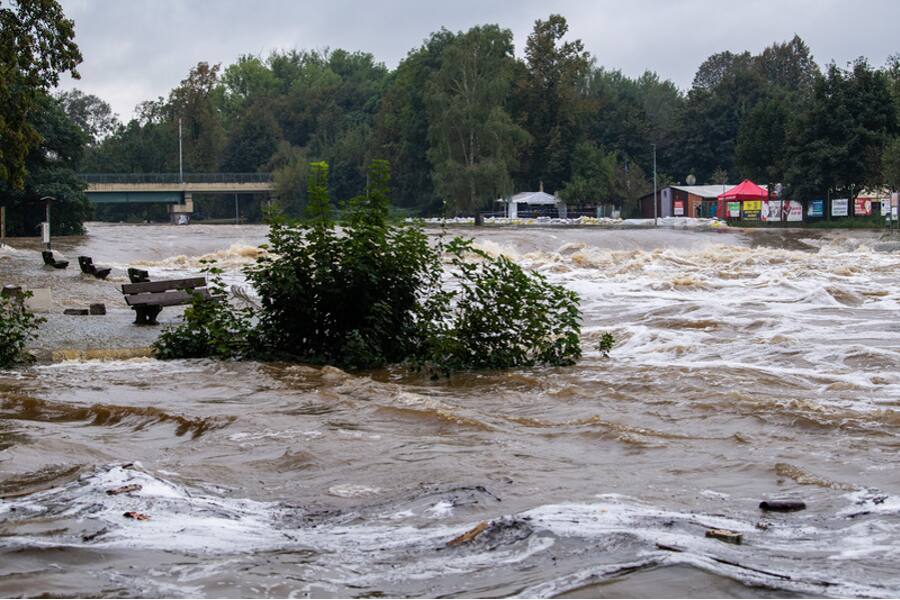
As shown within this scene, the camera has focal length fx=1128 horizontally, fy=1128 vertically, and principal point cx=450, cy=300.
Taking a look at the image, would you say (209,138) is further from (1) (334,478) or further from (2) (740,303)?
(1) (334,478)

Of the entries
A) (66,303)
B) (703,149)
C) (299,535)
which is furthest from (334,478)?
(703,149)

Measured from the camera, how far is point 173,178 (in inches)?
4660

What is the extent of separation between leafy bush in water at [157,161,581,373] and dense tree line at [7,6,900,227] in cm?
5033

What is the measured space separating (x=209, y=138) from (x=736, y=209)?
79.2 m

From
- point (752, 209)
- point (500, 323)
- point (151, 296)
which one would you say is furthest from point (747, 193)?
point (500, 323)

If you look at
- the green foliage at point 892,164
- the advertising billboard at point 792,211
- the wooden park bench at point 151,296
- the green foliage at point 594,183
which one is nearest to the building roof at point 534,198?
the green foliage at point 594,183

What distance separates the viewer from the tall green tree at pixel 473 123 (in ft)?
291

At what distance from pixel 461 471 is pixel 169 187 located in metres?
112

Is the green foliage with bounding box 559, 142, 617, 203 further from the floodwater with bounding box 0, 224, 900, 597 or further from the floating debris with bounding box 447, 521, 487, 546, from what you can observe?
the floating debris with bounding box 447, 521, 487, 546

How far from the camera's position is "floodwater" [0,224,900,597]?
16.6 ft

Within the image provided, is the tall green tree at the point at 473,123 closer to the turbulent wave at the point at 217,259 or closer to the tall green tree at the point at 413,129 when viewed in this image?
the tall green tree at the point at 413,129

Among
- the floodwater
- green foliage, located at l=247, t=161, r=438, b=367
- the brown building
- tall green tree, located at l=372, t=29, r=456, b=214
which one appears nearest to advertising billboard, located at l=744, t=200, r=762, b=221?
the brown building

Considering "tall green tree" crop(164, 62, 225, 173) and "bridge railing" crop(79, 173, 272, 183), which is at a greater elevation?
"tall green tree" crop(164, 62, 225, 173)

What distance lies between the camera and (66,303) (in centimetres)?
2086
